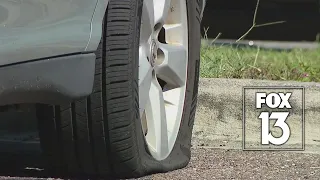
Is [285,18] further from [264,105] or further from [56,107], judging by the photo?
[56,107]

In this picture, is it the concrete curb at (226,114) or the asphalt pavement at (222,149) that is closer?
the asphalt pavement at (222,149)

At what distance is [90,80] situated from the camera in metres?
2.25

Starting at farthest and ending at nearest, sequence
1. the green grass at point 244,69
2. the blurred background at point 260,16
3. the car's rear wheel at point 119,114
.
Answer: the blurred background at point 260,16
the green grass at point 244,69
the car's rear wheel at point 119,114

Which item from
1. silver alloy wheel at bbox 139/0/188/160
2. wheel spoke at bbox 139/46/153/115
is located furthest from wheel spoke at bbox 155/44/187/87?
wheel spoke at bbox 139/46/153/115

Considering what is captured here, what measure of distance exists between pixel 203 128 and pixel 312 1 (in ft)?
13.1

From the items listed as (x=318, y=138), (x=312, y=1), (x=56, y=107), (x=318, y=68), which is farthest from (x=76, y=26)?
(x=312, y=1)

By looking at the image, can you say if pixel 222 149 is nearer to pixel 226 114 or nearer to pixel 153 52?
pixel 226 114

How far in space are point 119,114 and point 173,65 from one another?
0.73 metres

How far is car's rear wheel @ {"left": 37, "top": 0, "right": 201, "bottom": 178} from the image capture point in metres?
2.40

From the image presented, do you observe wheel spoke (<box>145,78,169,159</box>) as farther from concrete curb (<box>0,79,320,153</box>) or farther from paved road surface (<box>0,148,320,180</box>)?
concrete curb (<box>0,79,320,153</box>)

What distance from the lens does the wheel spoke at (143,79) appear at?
263 cm

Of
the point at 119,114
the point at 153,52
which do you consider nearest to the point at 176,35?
the point at 153,52

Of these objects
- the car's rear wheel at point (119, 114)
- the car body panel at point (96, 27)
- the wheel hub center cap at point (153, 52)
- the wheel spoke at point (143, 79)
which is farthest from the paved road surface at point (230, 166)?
the car body panel at point (96, 27)

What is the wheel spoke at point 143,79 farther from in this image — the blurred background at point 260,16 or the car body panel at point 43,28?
the blurred background at point 260,16
